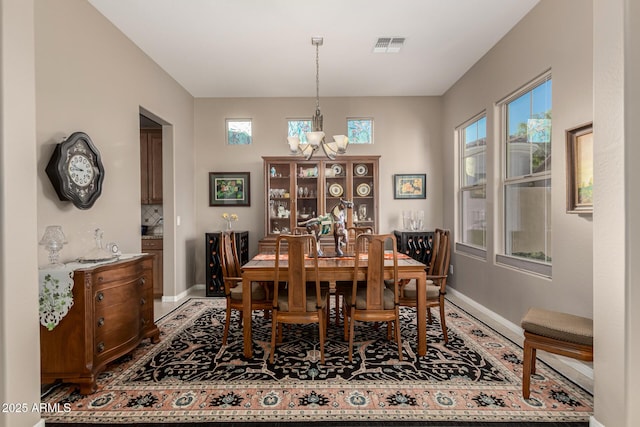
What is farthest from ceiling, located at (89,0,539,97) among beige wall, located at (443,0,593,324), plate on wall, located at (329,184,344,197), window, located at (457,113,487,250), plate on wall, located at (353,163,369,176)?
plate on wall, located at (329,184,344,197)

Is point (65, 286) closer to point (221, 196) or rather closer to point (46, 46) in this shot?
point (46, 46)

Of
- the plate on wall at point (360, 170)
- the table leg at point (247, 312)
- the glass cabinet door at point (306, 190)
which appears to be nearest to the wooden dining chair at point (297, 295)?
the table leg at point (247, 312)

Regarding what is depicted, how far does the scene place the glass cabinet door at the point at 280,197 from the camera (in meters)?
5.31

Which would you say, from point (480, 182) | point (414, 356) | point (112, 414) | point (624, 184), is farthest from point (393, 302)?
point (480, 182)

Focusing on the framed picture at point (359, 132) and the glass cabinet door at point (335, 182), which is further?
the framed picture at point (359, 132)

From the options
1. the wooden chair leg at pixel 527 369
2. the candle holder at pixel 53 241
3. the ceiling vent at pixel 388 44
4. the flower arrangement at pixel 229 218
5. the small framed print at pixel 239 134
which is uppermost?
the ceiling vent at pixel 388 44

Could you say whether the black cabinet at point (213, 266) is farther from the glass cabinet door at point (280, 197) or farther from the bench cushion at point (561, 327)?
the bench cushion at point (561, 327)

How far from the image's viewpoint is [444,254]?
10.4 feet

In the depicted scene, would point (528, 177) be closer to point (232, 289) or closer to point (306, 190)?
point (306, 190)

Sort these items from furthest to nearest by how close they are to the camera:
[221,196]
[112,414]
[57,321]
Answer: [221,196], [57,321], [112,414]

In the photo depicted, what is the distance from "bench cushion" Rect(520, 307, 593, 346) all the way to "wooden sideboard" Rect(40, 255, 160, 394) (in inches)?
118

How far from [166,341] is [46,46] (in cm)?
272

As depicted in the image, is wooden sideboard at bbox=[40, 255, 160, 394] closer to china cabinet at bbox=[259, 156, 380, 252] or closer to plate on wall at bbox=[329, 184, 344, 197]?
china cabinet at bbox=[259, 156, 380, 252]

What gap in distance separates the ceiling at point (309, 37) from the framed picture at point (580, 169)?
1.41m
